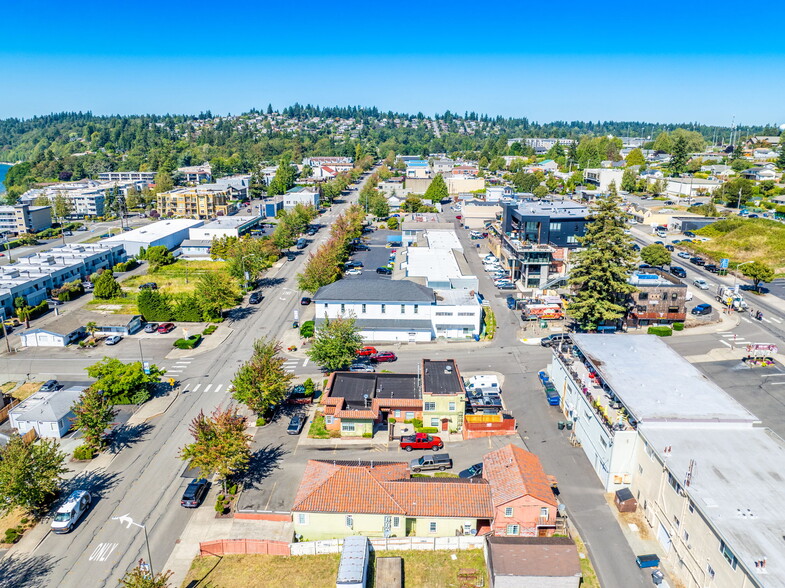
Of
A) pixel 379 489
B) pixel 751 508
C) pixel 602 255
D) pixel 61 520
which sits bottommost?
pixel 61 520

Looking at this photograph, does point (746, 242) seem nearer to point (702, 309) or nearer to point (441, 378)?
point (702, 309)

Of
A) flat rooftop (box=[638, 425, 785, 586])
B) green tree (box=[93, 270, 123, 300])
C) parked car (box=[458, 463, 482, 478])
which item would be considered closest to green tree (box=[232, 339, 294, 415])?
parked car (box=[458, 463, 482, 478])

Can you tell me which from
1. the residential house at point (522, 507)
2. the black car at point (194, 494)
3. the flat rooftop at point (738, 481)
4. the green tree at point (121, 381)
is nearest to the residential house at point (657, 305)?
the flat rooftop at point (738, 481)

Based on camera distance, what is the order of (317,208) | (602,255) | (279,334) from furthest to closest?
(317,208), (279,334), (602,255)

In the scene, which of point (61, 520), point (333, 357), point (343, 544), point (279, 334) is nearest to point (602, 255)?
point (333, 357)

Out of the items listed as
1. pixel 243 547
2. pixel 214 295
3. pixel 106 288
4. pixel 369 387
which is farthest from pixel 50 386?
pixel 243 547

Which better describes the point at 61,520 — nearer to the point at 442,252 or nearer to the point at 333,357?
the point at 333,357

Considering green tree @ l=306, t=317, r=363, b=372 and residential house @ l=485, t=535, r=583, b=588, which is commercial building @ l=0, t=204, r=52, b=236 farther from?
residential house @ l=485, t=535, r=583, b=588
